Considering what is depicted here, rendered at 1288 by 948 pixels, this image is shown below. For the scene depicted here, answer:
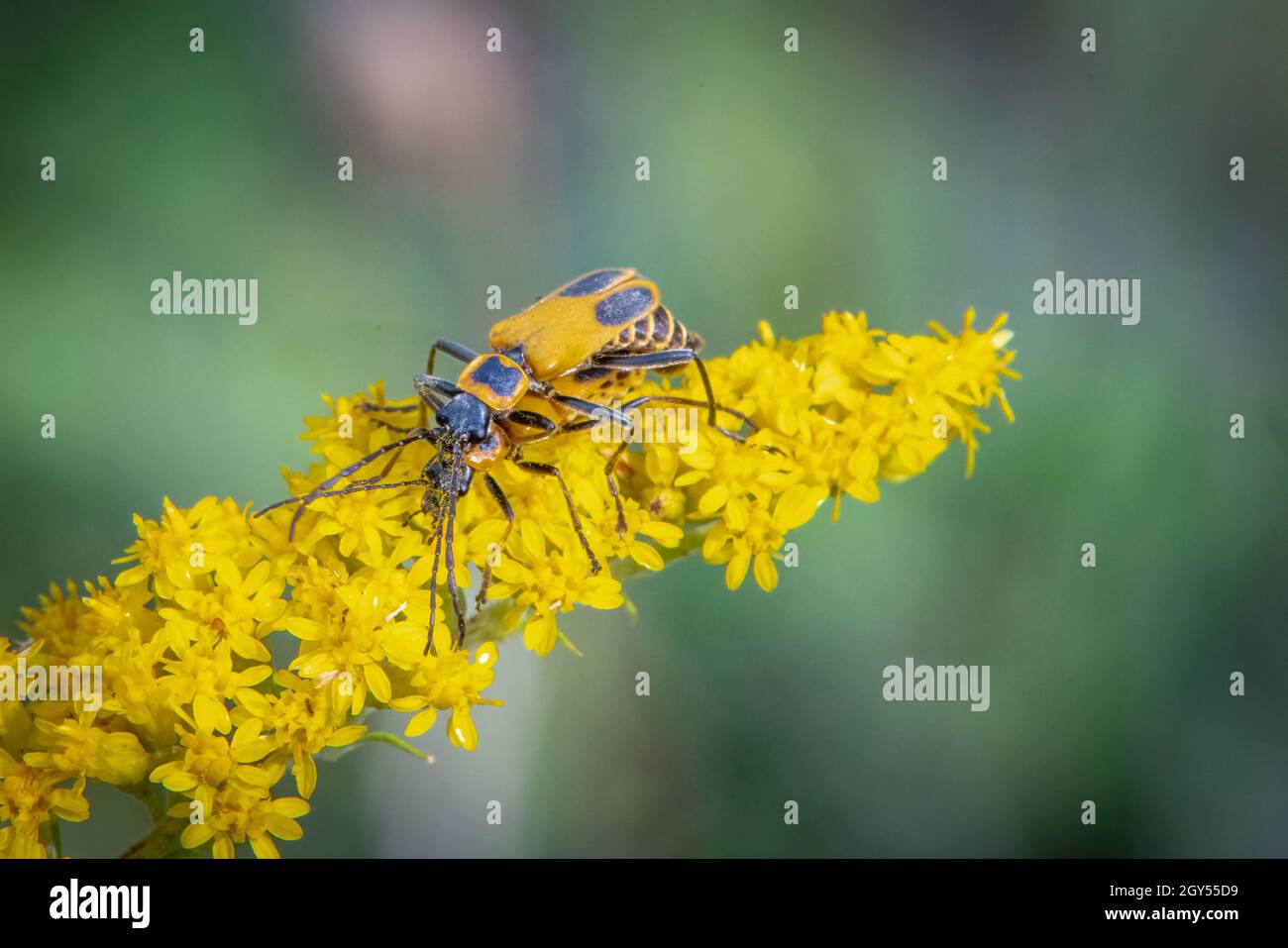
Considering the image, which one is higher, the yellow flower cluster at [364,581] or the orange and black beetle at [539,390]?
the orange and black beetle at [539,390]

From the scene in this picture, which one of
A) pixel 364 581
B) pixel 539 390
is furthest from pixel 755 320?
pixel 364 581

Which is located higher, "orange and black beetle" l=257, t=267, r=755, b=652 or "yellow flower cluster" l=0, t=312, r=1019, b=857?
"orange and black beetle" l=257, t=267, r=755, b=652

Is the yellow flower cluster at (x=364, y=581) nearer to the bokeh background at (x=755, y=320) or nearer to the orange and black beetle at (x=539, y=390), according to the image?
the orange and black beetle at (x=539, y=390)

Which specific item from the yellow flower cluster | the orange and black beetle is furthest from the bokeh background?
the orange and black beetle

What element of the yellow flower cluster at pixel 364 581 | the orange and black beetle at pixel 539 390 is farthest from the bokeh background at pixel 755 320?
the orange and black beetle at pixel 539 390

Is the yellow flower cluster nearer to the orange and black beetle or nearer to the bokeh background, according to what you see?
the orange and black beetle

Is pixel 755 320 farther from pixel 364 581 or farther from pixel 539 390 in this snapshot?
pixel 364 581
